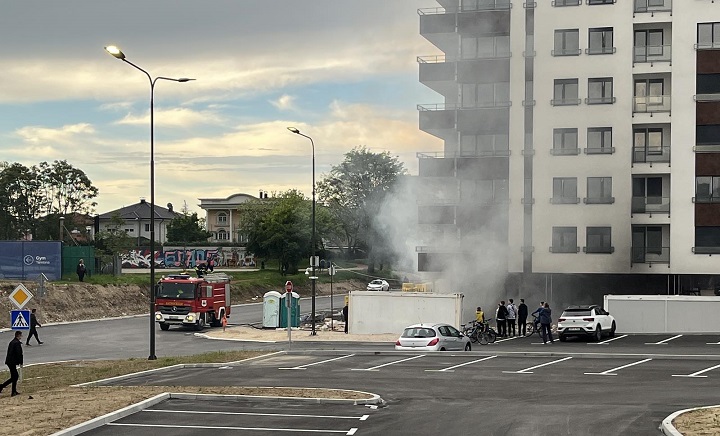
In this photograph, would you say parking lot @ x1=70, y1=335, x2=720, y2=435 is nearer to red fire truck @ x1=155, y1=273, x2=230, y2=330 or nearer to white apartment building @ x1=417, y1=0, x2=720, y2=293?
red fire truck @ x1=155, y1=273, x2=230, y2=330

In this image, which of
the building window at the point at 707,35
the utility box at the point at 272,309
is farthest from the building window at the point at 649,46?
the utility box at the point at 272,309

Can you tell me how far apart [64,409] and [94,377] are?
8.17 metres

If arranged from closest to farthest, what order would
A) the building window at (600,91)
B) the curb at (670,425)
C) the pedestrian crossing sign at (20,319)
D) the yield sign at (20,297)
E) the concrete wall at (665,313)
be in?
1. the curb at (670,425)
2. the pedestrian crossing sign at (20,319)
3. the yield sign at (20,297)
4. the concrete wall at (665,313)
5. the building window at (600,91)

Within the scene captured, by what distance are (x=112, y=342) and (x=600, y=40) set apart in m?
33.4

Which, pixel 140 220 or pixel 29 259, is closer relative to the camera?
pixel 29 259

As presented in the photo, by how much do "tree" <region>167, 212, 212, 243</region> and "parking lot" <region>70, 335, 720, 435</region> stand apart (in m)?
92.5

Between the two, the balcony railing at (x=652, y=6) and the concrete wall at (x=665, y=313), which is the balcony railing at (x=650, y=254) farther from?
the balcony railing at (x=652, y=6)

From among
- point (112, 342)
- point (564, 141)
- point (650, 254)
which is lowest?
point (112, 342)

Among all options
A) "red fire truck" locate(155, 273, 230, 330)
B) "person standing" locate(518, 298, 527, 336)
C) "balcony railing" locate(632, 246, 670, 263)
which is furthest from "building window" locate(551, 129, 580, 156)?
"red fire truck" locate(155, 273, 230, 330)

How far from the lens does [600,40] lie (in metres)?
55.6

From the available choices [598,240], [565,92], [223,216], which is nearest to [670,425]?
[598,240]

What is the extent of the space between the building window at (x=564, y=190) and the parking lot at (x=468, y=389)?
1965 centimetres

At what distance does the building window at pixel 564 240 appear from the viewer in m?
56.2

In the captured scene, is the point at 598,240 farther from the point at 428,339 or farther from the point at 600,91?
the point at 428,339
